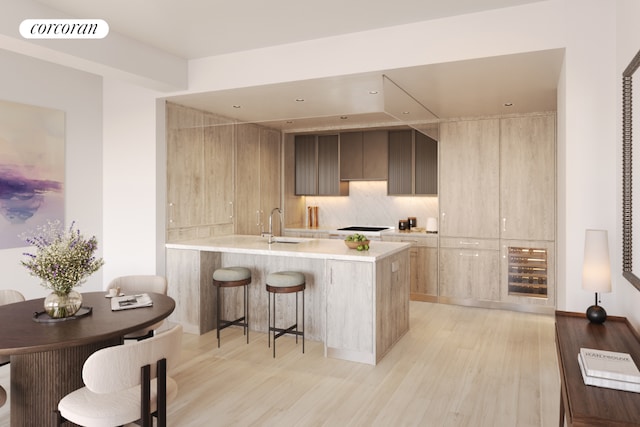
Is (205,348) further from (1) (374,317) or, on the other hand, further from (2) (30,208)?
(2) (30,208)

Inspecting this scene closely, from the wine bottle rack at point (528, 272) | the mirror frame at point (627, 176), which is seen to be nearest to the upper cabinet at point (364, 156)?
the wine bottle rack at point (528, 272)

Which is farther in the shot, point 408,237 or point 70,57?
point 408,237

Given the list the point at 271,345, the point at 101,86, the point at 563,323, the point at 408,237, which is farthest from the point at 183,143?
the point at 563,323

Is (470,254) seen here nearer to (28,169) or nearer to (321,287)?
(321,287)

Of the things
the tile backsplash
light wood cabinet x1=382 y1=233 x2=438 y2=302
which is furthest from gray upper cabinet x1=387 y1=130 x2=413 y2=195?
light wood cabinet x1=382 y1=233 x2=438 y2=302

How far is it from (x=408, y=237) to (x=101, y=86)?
14.3 ft

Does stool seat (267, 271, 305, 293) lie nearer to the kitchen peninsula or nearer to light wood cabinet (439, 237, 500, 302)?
the kitchen peninsula

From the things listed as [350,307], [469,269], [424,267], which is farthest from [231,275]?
[469,269]

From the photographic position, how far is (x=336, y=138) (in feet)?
23.8

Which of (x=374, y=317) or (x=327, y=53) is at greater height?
(x=327, y=53)

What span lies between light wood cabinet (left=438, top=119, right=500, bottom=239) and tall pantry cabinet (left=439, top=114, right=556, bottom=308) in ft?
0.04

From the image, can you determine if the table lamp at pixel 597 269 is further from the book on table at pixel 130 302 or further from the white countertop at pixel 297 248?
the book on table at pixel 130 302

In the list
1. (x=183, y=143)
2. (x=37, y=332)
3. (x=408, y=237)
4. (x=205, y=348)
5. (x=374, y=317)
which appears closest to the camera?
(x=37, y=332)

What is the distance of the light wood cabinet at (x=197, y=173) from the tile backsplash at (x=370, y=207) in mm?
2294
